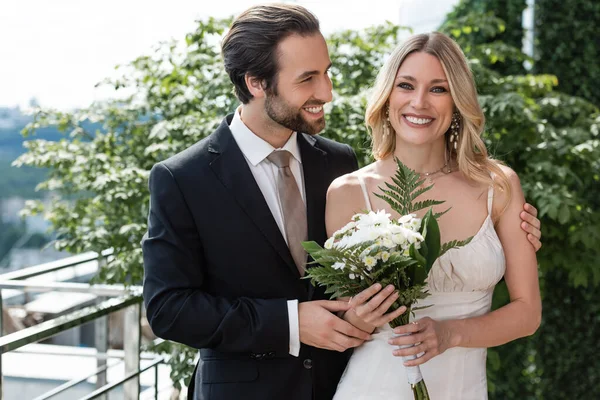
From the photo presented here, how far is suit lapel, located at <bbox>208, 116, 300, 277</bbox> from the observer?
209 cm

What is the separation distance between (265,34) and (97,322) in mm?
2577

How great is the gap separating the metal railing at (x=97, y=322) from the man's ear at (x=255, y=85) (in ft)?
3.77

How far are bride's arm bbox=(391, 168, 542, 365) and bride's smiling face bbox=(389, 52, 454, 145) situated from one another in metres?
0.29

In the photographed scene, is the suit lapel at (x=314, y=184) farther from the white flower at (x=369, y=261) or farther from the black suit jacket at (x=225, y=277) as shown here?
the white flower at (x=369, y=261)

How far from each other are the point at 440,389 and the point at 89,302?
4060 mm

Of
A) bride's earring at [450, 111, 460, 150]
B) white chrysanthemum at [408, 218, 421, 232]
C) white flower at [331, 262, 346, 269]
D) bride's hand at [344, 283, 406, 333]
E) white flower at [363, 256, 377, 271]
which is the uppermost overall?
bride's earring at [450, 111, 460, 150]

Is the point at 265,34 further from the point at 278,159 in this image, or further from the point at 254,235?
the point at 254,235

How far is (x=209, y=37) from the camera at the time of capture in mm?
4230

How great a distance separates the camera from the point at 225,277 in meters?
2.09

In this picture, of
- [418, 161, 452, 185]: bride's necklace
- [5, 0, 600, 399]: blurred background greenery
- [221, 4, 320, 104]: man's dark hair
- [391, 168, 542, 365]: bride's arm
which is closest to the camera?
[391, 168, 542, 365]: bride's arm

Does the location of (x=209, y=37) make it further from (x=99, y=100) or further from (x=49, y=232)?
(x=49, y=232)

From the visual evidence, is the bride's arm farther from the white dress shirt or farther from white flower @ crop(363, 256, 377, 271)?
the white dress shirt

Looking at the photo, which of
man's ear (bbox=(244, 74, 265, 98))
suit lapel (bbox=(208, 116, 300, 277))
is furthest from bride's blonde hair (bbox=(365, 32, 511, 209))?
suit lapel (bbox=(208, 116, 300, 277))

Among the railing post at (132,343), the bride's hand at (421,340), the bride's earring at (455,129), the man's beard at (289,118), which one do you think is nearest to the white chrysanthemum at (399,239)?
the bride's hand at (421,340)
